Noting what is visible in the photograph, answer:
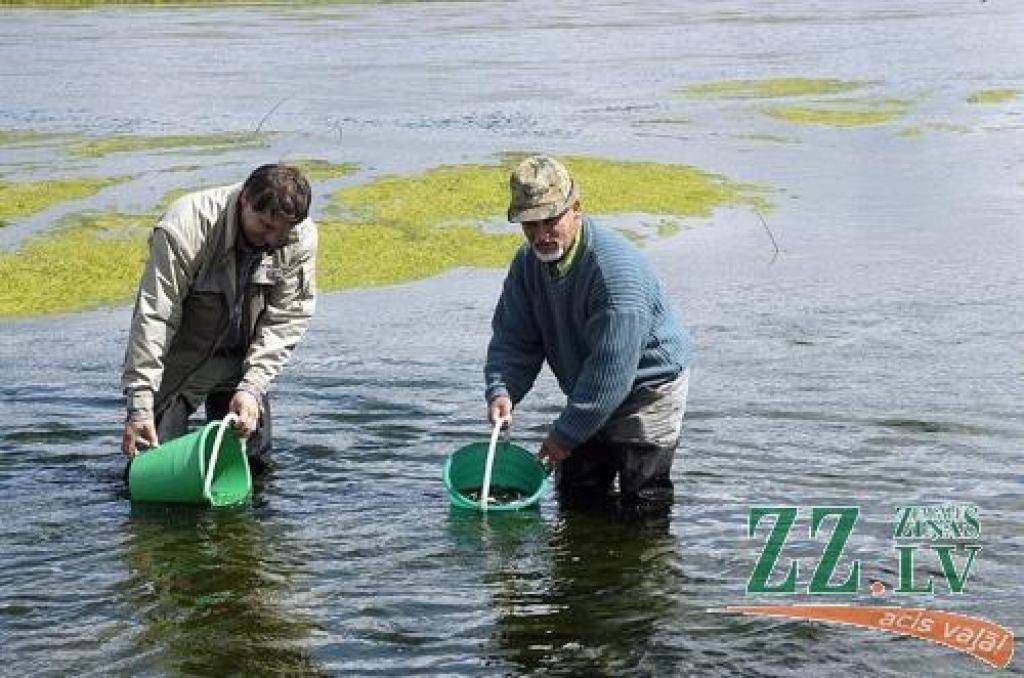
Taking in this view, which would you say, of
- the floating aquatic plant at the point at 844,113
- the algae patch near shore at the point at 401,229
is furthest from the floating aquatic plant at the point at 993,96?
the algae patch near shore at the point at 401,229

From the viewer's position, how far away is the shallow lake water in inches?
241

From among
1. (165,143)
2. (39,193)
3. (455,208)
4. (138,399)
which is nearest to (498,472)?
(138,399)

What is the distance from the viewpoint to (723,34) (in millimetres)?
40969

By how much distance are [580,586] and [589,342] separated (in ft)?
3.08

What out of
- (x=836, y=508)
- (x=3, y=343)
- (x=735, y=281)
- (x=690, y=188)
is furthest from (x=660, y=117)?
(x=836, y=508)

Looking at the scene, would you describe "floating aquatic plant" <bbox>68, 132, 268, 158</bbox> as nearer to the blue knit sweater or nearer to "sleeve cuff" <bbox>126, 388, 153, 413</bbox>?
"sleeve cuff" <bbox>126, 388, 153, 413</bbox>

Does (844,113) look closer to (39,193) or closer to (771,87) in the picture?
(771,87)

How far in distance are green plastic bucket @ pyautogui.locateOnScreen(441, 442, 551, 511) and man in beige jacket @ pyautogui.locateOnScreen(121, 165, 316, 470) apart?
85 centimetres

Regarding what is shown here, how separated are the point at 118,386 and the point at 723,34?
32441 mm

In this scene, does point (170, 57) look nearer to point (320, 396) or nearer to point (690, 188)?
point (690, 188)

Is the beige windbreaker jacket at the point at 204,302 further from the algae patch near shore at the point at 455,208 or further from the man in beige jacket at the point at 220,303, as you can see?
the algae patch near shore at the point at 455,208

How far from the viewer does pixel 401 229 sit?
611 inches

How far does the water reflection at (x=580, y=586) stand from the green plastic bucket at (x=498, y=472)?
0.44 feet

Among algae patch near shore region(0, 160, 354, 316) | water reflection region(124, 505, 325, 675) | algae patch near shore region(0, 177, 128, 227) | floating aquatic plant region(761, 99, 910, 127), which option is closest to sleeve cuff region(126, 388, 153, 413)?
water reflection region(124, 505, 325, 675)
